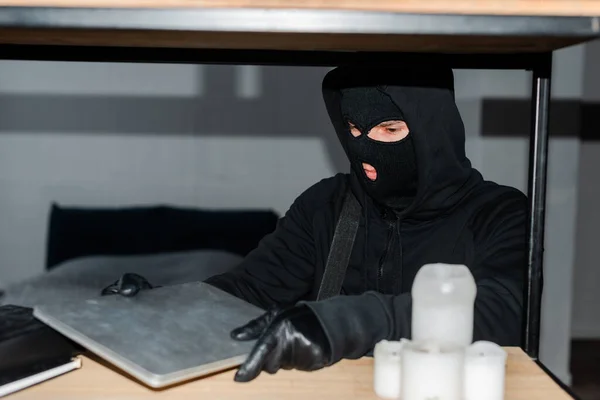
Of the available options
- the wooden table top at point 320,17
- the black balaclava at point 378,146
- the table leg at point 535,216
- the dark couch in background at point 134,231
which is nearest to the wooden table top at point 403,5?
the wooden table top at point 320,17

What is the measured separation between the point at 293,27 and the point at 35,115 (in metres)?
2.30

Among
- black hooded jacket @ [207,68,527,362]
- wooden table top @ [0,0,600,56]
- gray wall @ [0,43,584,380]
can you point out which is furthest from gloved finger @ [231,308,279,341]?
gray wall @ [0,43,584,380]

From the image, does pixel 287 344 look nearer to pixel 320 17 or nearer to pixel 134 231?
pixel 320 17

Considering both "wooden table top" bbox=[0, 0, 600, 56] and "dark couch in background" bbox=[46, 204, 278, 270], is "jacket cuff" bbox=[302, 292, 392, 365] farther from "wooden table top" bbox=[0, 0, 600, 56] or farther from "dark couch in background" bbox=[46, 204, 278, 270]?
"dark couch in background" bbox=[46, 204, 278, 270]

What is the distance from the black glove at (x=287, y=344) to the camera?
2.32ft

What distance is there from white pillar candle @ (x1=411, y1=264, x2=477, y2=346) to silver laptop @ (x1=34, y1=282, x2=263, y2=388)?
0.18 m

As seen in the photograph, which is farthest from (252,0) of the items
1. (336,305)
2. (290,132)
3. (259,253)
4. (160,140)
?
(160,140)

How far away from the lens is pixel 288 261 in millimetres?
1297

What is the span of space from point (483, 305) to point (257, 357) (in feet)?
1.11

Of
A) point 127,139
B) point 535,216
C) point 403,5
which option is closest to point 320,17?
point 403,5

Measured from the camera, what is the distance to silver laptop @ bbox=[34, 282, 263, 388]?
0.66 metres

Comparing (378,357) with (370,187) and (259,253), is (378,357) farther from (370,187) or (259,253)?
(259,253)

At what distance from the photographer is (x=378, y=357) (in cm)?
69

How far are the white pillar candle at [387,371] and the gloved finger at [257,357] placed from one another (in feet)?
0.35
